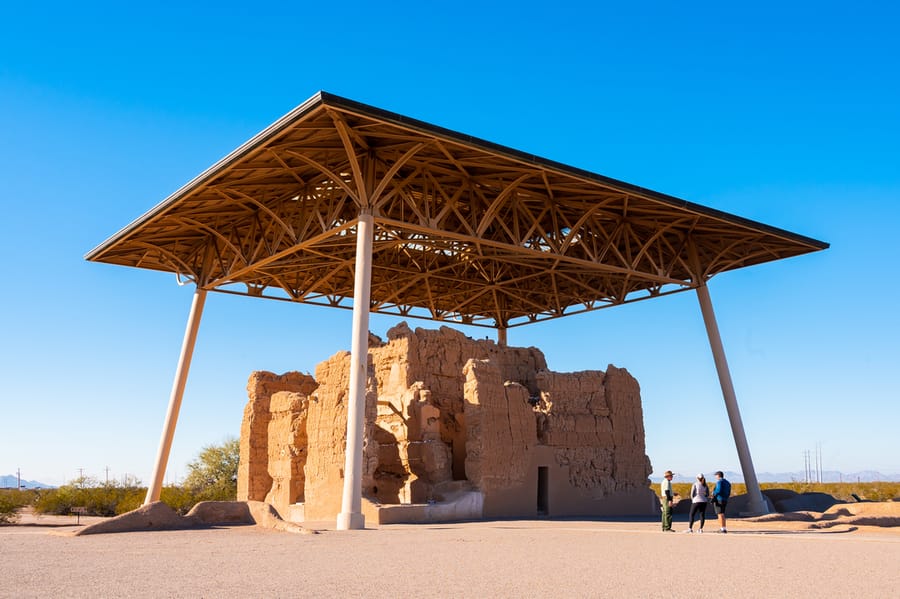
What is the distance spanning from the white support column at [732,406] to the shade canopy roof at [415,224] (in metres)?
0.93

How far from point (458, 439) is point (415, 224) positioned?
24.4ft

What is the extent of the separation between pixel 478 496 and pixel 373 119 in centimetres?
1022

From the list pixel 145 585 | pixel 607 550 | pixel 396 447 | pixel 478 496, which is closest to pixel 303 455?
pixel 396 447

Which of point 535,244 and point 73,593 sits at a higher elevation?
point 535,244

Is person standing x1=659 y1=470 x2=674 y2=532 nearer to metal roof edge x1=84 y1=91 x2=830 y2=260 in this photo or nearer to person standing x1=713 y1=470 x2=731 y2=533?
person standing x1=713 y1=470 x2=731 y2=533

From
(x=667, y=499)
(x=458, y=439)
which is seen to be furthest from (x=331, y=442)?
(x=667, y=499)

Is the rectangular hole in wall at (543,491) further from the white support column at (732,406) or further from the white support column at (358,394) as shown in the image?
the white support column at (358,394)

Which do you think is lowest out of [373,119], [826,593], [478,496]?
[826,593]

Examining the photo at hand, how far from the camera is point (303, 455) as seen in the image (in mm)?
26812

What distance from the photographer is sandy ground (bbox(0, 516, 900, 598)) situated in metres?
8.79

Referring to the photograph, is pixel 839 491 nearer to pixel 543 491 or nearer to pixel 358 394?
pixel 543 491

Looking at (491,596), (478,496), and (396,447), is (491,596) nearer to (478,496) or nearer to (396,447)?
(478,496)

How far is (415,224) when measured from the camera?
2162 centimetres

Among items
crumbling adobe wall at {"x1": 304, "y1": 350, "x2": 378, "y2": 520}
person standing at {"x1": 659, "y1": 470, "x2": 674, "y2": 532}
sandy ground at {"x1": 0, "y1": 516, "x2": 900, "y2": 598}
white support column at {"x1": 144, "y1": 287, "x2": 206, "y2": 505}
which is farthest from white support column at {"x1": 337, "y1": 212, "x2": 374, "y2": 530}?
white support column at {"x1": 144, "y1": 287, "x2": 206, "y2": 505}
